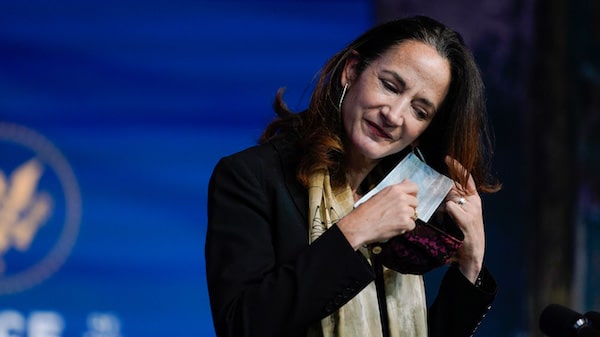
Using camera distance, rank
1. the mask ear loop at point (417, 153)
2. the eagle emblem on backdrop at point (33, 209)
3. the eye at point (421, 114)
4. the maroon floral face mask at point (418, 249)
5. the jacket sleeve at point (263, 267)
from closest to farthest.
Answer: the jacket sleeve at point (263, 267), the maroon floral face mask at point (418, 249), the eye at point (421, 114), the mask ear loop at point (417, 153), the eagle emblem on backdrop at point (33, 209)

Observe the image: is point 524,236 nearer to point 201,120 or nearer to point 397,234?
point 201,120

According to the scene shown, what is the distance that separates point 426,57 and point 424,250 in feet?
1.33

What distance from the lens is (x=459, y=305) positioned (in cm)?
204

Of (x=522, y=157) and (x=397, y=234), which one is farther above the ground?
(x=522, y=157)

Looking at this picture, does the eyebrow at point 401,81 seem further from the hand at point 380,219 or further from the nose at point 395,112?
the hand at point 380,219

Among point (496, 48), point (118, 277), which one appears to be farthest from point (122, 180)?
point (496, 48)

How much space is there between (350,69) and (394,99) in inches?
→ 6.2

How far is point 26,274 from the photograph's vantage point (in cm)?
331

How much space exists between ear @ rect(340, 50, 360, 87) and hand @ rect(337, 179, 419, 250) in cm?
33

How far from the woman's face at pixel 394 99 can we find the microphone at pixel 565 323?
475mm

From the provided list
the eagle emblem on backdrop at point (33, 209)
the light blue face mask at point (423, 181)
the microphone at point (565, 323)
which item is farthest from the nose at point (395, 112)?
the eagle emblem on backdrop at point (33, 209)

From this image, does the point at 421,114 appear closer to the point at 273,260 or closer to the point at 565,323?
the point at 273,260

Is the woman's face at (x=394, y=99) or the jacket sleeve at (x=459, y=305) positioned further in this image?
the jacket sleeve at (x=459, y=305)

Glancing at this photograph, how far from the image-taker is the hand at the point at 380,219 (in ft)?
5.66
